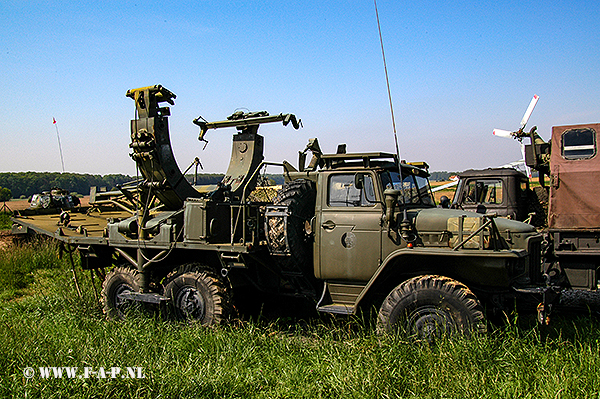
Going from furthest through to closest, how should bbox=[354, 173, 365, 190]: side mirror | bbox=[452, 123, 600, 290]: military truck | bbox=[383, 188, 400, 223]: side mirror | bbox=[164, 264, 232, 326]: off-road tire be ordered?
bbox=[452, 123, 600, 290]: military truck < bbox=[164, 264, 232, 326]: off-road tire < bbox=[354, 173, 365, 190]: side mirror < bbox=[383, 188, 400, 223]: side mirror

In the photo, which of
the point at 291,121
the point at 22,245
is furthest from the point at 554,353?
the point at 22,245

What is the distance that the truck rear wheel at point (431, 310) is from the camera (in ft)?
15.9

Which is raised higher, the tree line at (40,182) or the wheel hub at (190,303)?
the tree line at (40,182)

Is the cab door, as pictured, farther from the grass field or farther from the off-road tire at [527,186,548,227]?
the off-road tire at [527,186,548,227]

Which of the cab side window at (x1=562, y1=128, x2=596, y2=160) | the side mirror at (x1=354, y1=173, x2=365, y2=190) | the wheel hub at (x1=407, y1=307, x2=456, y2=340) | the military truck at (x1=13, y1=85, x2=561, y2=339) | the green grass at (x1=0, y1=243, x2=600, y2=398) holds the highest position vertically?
the cab side window at (x1=562, y1=128, x2=596, y2=160)

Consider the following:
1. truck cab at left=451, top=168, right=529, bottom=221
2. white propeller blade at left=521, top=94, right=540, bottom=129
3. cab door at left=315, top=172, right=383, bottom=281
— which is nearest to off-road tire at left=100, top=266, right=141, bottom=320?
cab door at left=315, top=172, right=383, bottom=281

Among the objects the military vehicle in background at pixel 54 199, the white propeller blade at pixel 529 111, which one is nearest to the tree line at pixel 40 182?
the military vehicle in background at pixel 54 199

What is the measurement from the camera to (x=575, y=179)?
7.86m

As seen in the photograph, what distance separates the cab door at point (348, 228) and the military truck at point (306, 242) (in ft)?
0.04

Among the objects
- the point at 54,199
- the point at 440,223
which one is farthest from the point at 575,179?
the point at 54,199

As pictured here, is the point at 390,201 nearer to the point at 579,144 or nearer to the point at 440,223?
the point at 440,223

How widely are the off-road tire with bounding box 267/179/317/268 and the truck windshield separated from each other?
113cm

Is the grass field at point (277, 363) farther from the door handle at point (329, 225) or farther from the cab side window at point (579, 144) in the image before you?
the cab side window at point (579, 144)

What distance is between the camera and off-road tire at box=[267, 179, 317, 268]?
19.5 ft
